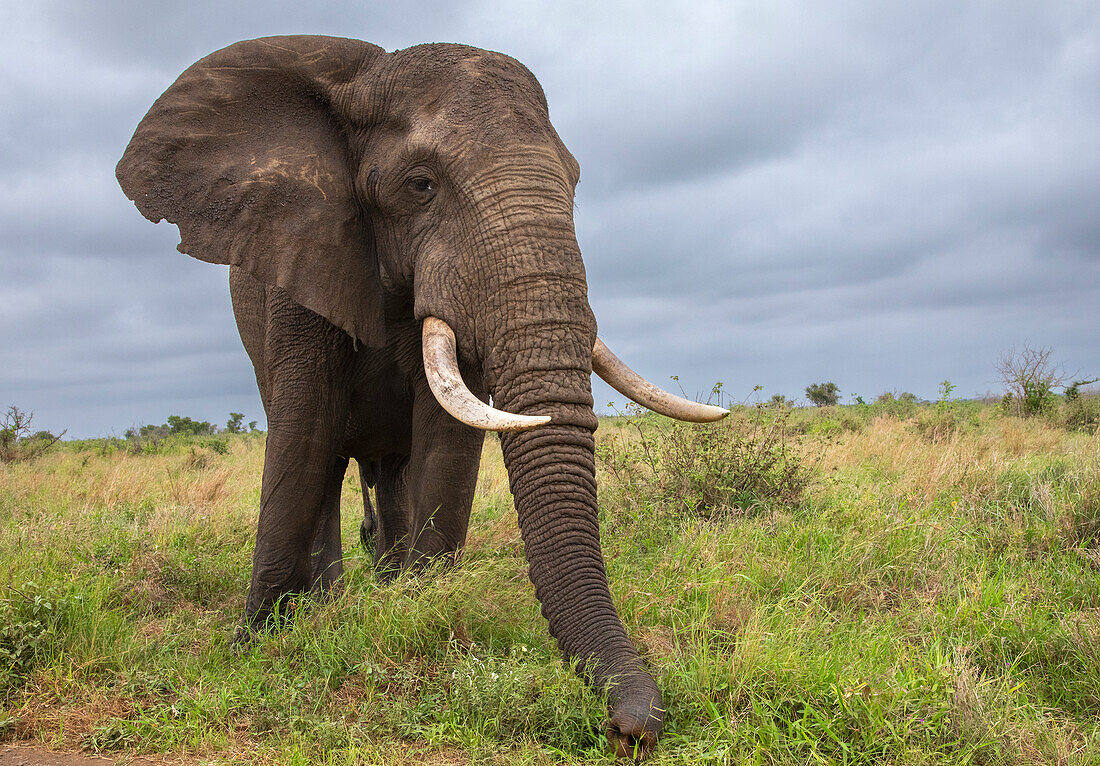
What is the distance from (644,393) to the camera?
4.71 m

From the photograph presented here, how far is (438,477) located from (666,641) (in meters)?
1.62

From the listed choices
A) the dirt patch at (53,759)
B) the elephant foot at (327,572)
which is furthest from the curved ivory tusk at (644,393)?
the dirt patch at (53,759)

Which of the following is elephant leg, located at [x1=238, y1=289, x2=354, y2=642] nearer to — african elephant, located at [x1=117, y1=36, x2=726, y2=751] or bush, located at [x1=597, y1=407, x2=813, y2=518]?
african elephant, located at [x1=117, y1=36, x2=726, y2=751]

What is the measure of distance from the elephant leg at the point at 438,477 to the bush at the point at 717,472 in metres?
2.23

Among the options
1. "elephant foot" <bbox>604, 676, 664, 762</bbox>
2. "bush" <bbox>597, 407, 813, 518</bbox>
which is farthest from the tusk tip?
"bush" <bbox>597, 407, 813, 518</bbox>

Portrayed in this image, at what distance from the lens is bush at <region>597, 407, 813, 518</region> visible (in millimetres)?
7273

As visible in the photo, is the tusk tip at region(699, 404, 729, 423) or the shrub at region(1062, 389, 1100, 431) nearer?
the tusk tip at region(699, 404, 729, 423)

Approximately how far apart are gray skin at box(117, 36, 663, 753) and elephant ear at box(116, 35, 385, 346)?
10mm

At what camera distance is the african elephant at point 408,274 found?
156 inches

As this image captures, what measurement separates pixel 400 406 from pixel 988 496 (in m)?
4.68

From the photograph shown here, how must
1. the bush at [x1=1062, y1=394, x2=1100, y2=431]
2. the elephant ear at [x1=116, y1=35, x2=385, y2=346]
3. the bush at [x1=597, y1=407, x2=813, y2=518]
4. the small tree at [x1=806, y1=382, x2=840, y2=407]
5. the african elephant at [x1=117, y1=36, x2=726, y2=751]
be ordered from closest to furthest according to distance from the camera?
the african elephant at [x1=117, y1=36, x2=726, y2=751] < the elephant ear at [x1=116, y1=35, x2=385, y2=346] < the bush at [x1=597, y1=407, x2=813, y2=518] < the bush at [x1=1062, y1=394, x2=1100, y2=431] < the small tree at [x1=806, y1=382, x2=840, y2=407]

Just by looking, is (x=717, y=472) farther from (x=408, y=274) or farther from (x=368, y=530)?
(x=408, y=274)

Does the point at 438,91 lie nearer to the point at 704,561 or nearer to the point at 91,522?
the point at 704,561

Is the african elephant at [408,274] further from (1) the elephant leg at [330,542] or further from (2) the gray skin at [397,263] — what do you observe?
(1) the elephant leg at [330,542]
